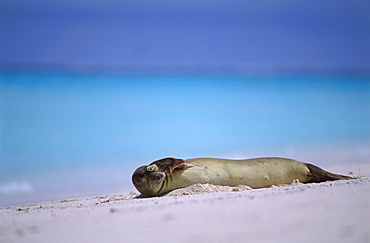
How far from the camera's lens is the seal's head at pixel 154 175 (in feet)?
20.0

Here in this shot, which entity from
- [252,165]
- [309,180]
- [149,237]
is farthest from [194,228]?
[309,180]

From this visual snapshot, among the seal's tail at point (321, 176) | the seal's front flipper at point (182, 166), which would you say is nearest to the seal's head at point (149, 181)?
the seal's front flipper at point (182, 166)

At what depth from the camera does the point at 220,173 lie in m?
6.45

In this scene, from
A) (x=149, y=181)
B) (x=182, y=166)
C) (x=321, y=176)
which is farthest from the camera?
(x=321, y=176)

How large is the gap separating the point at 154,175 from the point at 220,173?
1.06 m

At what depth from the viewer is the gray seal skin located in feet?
20.3

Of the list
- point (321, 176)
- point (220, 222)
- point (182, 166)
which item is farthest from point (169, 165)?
point (220, 222)

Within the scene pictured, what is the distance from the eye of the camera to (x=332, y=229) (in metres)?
2.72

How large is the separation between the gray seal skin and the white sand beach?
2124 millimetres

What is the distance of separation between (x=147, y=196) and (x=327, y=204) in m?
3.31

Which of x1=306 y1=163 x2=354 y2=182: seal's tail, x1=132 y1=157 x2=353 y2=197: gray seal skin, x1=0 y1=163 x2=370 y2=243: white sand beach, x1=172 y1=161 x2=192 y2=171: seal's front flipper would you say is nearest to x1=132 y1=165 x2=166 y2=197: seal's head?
x1=132 y1=157 x2=353 y2=197: gray seal skin

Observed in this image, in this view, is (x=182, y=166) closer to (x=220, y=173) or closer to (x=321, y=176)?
(x=220, y=173)

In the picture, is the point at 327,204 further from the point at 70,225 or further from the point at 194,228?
the point at 70,225

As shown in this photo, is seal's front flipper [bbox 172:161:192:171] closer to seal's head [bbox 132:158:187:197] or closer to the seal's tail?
seal's head [bbox 132:158:187:197]
